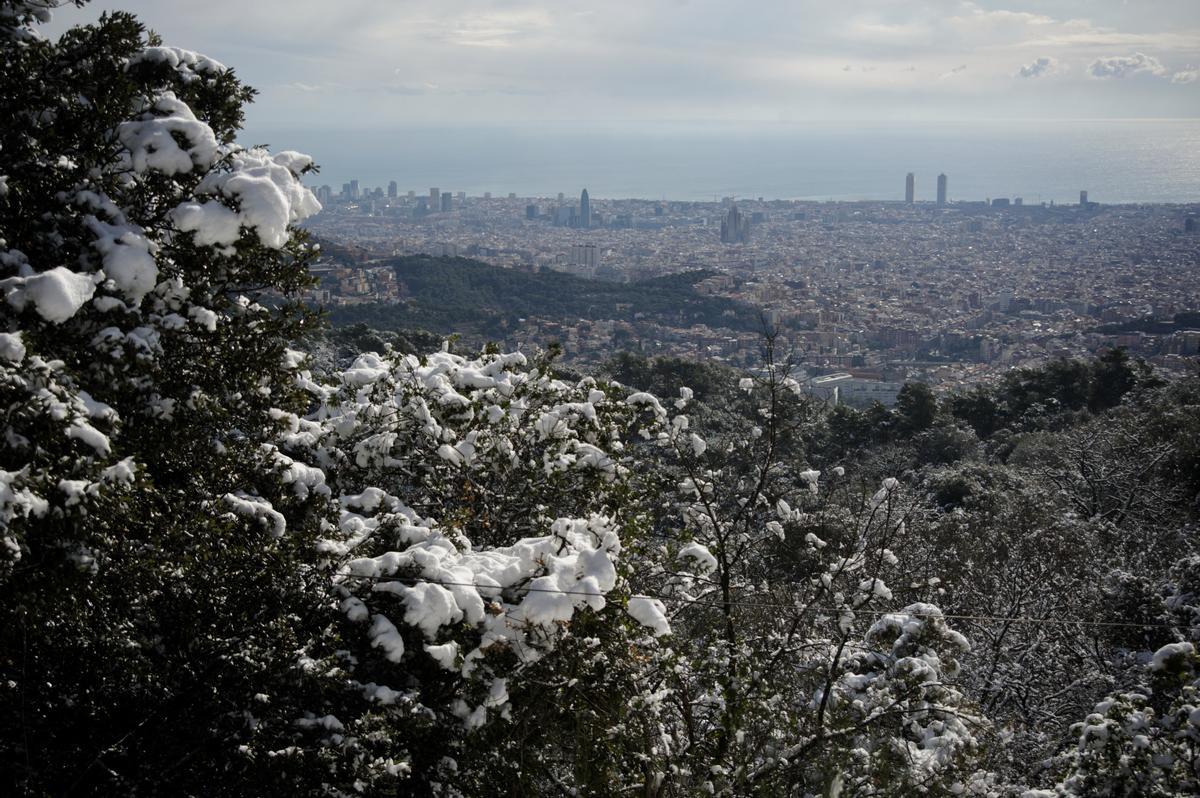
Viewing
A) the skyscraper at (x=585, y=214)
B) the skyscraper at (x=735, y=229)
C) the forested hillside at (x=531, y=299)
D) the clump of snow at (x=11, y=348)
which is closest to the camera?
the clump of snow at (x=11, y=348)

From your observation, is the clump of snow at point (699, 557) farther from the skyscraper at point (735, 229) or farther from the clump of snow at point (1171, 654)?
the skyscraper at point (735, 229)

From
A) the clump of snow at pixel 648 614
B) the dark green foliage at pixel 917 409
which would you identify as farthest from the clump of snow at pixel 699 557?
the dark green foliage at pixel 917 409

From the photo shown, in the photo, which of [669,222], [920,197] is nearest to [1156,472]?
[669,222]

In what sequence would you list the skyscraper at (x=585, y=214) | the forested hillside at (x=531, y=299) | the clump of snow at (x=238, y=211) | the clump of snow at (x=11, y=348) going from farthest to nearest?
the skyscraper at (x=585, y=214) → the forested hillside at (x=531, y=299) → the clump of snow at (x=238, y=211) → the clump of snow at (x=11, y=348)

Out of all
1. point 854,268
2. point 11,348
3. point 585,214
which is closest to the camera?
point 11,348

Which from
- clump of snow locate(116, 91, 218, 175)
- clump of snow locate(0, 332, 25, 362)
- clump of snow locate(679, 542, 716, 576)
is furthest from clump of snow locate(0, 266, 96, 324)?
clump of snow locate(679, 542, 716, 576)

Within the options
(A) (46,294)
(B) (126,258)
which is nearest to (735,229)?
(B) (126,258)

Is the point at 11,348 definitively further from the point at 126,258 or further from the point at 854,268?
the point at 854,268
